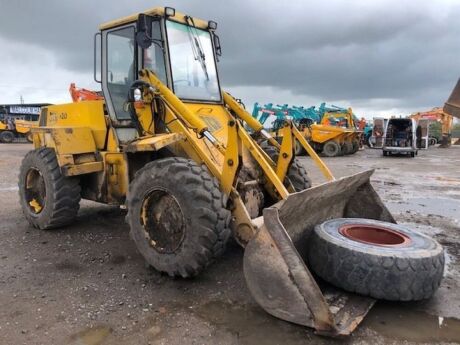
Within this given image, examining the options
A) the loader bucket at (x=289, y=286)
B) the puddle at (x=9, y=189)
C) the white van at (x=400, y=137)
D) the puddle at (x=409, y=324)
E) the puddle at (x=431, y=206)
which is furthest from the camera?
the white van at (x=400, y=137)

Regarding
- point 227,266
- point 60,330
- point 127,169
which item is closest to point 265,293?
point 227,266

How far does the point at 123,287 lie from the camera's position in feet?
13.5

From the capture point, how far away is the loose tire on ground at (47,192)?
5.65 meters

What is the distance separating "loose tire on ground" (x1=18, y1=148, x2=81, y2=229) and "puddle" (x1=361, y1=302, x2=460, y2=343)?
4084 millimetres

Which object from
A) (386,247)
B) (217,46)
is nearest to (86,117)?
(217,46)

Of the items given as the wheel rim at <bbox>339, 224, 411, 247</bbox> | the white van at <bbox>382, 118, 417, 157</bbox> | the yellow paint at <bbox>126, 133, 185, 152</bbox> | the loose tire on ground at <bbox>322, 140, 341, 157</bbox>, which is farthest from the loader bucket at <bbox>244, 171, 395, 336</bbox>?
the white van at <bbox>382, 118, 417, 157</bbox>

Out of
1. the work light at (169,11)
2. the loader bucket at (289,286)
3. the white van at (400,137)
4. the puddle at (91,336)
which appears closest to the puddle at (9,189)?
the work light at (169,11)

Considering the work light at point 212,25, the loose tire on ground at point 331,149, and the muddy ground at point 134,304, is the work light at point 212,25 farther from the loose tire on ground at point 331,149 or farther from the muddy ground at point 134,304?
the loose tire on ground at point 331,149

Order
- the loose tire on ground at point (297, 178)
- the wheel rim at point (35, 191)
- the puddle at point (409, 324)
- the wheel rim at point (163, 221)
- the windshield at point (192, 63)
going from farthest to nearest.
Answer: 1. the wheel rim at point (35, 191)
2. the loose tire on ground at point (297, 178)
3. the windshield at point (192, 63)
4. the wheel rim at point (163, 221)
5. the puddle at point (409, 324)

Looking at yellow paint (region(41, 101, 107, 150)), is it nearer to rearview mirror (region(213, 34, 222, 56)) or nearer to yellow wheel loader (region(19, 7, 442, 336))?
yellow wheel loader (region(19, 7, 442, 336))

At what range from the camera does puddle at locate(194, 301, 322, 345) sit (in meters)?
3.16

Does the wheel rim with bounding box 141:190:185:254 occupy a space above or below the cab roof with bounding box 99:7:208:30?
below

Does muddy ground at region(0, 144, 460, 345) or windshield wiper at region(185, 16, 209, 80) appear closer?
muddy ground at region(0, 144, 460, 345)

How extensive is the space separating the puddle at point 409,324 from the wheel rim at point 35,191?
4.73 metres
